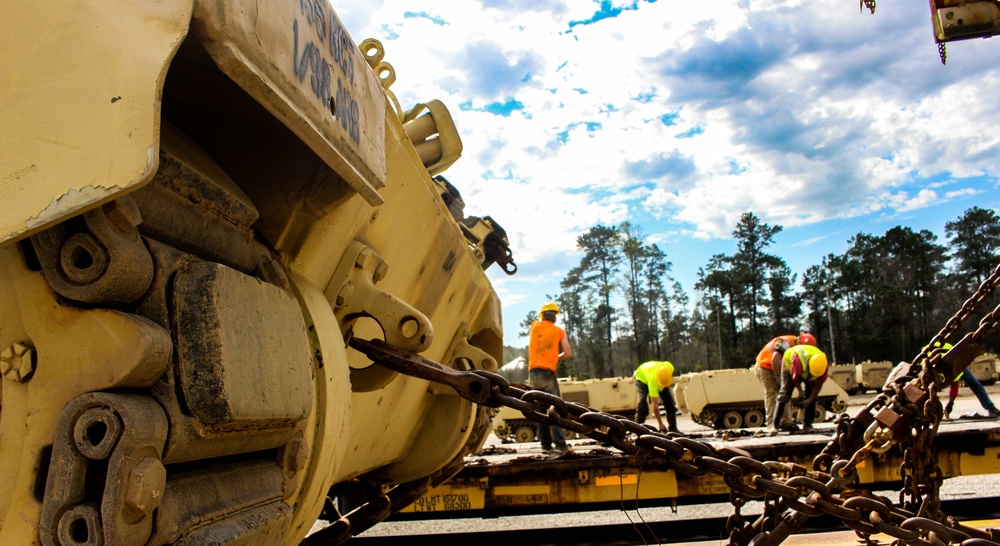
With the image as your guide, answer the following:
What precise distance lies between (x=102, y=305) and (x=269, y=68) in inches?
18.6

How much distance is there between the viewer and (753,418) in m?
16.8

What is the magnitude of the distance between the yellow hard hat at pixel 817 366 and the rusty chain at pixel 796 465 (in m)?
6.56

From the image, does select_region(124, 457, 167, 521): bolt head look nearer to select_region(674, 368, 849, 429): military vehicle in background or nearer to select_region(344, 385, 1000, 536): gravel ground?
select_region(344, 385, 1000, 536): gravel ground

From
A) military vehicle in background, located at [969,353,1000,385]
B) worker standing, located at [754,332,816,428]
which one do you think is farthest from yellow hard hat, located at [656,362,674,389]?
military vehicle in background, located at [969,353,1000,385]

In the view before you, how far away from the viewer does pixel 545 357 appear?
7.78m

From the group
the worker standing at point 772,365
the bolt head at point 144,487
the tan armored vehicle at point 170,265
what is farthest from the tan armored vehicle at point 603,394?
the bolt head at point 144,487

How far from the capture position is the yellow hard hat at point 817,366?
985cm

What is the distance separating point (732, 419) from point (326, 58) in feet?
54.8

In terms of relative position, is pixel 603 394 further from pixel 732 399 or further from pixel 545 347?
pixel 545 347

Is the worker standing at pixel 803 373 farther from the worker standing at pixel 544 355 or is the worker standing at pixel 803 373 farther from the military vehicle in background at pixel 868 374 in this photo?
the military vehicle in background at pixel 868 374

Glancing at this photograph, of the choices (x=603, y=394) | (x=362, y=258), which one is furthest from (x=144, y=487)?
(x=603, y=394)

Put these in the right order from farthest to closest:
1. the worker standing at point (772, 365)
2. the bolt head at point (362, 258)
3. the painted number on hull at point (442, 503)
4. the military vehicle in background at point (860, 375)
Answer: the military vehicle in background at point (860, 375), the worker standing at point (772, 365), the painted number on hull at point (442, 503), the bolt head at point (362, 258)

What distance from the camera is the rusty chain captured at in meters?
2.29

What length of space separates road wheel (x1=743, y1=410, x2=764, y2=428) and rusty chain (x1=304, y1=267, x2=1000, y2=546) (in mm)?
13794
